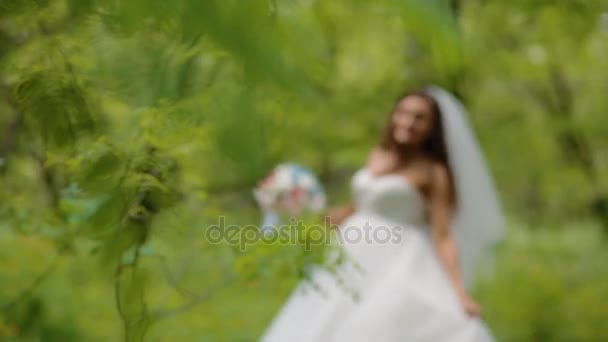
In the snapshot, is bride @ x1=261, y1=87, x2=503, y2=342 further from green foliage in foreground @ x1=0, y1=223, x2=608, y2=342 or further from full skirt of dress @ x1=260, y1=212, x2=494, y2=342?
green foliage in foreground @ x1=0, y1=223, x2=608, y2=342

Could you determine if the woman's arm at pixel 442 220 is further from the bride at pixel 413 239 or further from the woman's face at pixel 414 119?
the woman's face at pixel 414 119

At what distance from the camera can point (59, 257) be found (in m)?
1.87

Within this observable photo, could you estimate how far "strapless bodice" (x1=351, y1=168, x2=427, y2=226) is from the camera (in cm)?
432

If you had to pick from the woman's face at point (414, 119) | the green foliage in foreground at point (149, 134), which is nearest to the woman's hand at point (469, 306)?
the woman's face at point (414, 119)

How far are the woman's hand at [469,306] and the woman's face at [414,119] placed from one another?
2.67 ft

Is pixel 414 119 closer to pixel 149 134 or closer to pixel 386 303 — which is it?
pixel 386 303

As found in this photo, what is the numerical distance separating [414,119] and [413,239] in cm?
65

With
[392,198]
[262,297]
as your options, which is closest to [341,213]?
[392,198]

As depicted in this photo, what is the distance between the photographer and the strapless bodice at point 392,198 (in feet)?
14.2

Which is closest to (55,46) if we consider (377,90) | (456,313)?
(456,313)

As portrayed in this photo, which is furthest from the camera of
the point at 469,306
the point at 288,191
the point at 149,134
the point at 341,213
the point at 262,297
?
the point at 262,297

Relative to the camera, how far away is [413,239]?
173 inches

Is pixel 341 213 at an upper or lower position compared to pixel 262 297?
upper

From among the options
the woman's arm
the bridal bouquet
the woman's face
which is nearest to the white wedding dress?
the woman's arm
